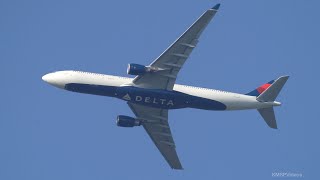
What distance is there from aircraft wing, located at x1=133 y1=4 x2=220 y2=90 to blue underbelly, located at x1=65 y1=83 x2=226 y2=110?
1.11m

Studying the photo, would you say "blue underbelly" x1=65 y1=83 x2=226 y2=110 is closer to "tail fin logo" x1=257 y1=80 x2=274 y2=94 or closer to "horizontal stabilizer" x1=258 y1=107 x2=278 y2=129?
"horizontal stabilizer" x1=258 y1=107 x2=278 y2=129

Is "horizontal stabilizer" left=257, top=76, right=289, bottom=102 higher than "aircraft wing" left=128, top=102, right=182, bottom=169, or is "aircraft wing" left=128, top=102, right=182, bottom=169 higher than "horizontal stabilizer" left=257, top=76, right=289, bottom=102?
"horizontal stabilizer" left=257, top=76, right=289, bottom=102

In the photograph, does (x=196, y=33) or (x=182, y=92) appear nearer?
(x=196, y=33)

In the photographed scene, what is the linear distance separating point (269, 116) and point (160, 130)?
1879cm

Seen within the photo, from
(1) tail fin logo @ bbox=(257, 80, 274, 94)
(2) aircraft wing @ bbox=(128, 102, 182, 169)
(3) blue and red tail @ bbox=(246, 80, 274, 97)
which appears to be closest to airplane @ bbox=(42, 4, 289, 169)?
(3) blue and red tail @ bbox=(246, 80, 274, 97)

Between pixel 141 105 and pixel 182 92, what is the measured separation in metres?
7.09

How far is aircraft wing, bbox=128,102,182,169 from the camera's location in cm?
10994

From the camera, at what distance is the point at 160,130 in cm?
11262

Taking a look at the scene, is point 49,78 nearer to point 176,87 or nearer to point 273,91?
point 176,87

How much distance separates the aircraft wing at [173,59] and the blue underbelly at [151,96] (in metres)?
1.11

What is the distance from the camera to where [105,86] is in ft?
335

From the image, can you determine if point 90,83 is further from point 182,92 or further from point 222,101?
point 222,101

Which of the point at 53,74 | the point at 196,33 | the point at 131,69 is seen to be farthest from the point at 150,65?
the point at 53,74

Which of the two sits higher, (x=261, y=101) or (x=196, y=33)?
(x=196, y=33)
